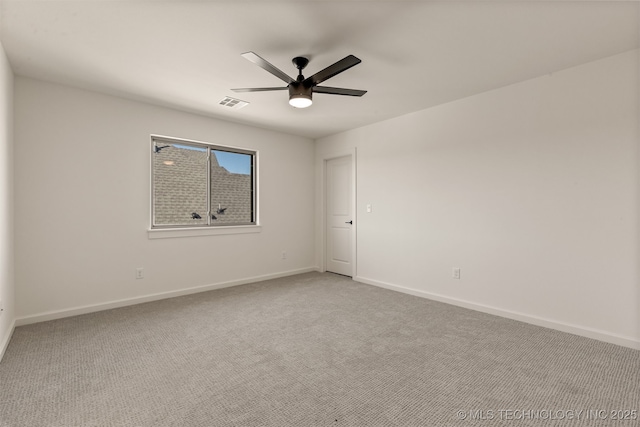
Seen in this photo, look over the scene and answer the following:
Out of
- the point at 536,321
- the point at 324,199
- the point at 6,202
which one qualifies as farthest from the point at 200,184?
the point at 536,321

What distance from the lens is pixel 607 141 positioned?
2.60 metres

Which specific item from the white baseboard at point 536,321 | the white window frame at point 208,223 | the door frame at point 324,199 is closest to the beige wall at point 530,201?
the white baseboard at point 536,321

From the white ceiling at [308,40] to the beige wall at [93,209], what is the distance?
1.23ft

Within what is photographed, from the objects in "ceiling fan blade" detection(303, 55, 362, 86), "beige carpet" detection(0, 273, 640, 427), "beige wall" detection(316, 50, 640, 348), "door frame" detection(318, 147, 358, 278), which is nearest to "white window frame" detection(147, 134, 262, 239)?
"beige carpet" detection(0, 273, 640, 427)

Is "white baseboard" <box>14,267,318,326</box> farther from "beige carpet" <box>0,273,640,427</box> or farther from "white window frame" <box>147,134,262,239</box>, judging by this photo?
"white window frame" <box>147,134,262,239</box>

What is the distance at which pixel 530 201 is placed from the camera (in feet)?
9.87

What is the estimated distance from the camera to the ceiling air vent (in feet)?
11.7

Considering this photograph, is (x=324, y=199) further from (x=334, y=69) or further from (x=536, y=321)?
(x=536, y=321)

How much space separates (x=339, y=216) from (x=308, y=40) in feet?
10.8

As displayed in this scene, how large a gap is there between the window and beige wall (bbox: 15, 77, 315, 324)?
186 mm

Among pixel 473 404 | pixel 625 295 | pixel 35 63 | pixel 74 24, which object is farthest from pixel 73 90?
pixel 625 295

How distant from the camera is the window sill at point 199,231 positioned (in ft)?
12.4

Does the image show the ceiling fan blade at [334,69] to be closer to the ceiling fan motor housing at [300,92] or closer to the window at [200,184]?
the ceiling fan motor housing at [300,92]

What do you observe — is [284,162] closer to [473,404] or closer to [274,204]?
[274,204]
